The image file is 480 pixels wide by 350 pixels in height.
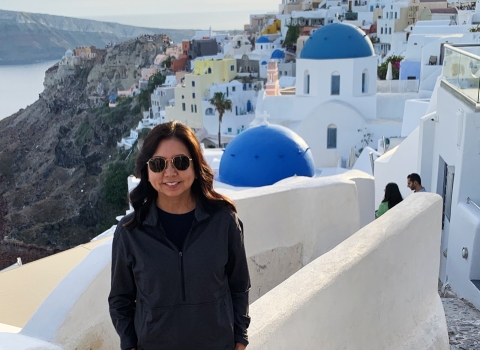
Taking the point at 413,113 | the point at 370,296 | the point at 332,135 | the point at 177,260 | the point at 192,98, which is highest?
the point at 177,260

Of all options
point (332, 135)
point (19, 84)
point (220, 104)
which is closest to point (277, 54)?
point (220, 104)

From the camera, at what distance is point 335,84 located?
1744 centimetres

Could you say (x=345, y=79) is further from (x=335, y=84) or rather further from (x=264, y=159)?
(x=264, y=159)

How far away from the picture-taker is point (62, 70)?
7350 centimetres

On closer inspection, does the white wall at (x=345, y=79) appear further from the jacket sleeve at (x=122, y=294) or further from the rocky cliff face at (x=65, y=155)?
the jacket sleeve at (x=122, y=294)

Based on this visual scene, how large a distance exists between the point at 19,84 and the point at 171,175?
136m

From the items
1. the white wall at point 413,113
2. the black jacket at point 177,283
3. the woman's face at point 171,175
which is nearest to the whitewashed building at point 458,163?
the black jacket at point 177,283

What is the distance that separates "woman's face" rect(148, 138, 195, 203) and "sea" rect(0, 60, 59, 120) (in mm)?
104660

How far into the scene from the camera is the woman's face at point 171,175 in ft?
6.40

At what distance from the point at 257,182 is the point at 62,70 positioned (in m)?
69.9

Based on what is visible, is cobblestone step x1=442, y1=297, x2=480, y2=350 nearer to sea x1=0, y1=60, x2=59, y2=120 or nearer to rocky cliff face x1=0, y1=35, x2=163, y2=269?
rocky cliff face x1=0, y1=35, x2=163, y2=269

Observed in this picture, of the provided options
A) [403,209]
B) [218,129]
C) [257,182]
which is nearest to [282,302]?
[403,209]

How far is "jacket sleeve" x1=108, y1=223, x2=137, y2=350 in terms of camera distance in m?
1.94

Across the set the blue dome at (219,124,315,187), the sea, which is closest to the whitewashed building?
the blue dome at (219,124,315,187)
